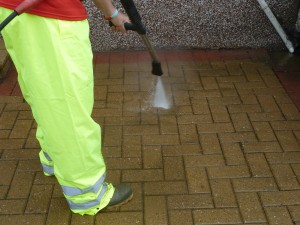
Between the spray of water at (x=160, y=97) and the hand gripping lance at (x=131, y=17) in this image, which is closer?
the hand gripping lance at (x=131, y=17)

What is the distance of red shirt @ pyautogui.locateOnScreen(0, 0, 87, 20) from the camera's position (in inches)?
68.7

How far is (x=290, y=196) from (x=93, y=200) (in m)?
1.24

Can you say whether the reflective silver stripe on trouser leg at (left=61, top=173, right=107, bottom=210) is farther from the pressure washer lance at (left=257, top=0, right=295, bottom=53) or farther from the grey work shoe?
the pressure washer lance at (left=257, top=0, right=295, bottom=53)

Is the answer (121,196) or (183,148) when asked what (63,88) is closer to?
(121,196)

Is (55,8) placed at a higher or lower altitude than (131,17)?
higher

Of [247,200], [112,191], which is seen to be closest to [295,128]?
[247,200]

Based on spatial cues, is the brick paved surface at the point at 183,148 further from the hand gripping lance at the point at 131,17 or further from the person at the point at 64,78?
the hand gripping lance at the point at 131,17

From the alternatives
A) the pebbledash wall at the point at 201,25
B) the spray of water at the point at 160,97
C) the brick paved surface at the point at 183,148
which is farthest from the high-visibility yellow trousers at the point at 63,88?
the pebbledash wall at the point at 201,25

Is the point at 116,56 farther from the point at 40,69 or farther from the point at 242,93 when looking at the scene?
the point at 40,69

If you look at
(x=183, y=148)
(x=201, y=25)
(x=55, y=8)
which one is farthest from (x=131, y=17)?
(x=201, y=25)

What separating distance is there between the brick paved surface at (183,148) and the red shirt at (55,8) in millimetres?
1217

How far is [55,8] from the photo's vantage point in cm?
176

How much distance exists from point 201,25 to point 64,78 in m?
2.61

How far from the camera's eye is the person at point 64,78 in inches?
70.6
